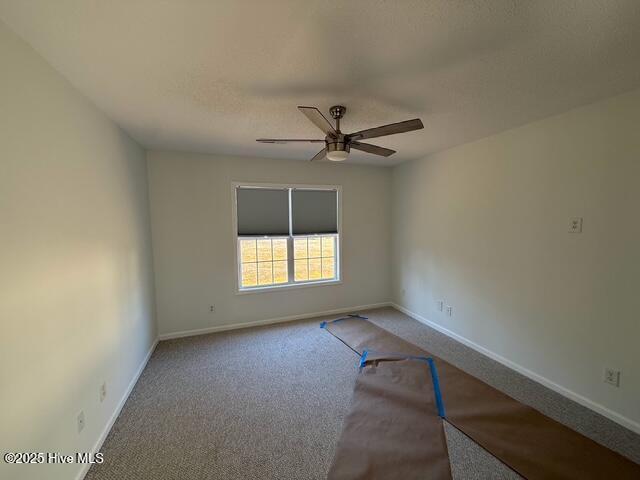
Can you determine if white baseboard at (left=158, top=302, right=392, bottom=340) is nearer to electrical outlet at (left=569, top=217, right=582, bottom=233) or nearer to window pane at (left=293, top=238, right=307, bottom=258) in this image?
window pane at (left=293, top=238, right=307, bottom=258)

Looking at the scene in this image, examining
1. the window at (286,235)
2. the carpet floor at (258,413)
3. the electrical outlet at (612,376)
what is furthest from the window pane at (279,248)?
the electrical outlet at (612,376)

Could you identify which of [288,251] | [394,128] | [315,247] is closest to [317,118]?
[394,128]

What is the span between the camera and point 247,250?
406 centimetres

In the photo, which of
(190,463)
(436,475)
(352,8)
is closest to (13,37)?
(352,8)

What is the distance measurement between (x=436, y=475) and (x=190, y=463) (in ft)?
5.13

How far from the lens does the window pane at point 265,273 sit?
415cm

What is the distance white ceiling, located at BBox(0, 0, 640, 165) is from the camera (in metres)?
1.23

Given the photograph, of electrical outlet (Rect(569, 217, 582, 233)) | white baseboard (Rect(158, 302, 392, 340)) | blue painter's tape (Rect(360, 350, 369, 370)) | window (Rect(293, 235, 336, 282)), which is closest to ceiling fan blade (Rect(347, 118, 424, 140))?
electrical outlet (Rect(569, 217, 582, 233))

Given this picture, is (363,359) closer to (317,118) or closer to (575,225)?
(575,225)

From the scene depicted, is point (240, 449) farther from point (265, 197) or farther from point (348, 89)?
point (265, 197)

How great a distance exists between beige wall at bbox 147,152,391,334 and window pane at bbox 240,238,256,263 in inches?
6.6

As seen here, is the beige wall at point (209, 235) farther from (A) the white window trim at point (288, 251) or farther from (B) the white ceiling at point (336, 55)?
(B) the white ceiling at point (336, 55)

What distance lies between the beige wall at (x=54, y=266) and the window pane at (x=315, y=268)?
8.44ft

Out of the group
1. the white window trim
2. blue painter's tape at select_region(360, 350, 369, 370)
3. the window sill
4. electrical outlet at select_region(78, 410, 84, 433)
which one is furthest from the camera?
the window sill
